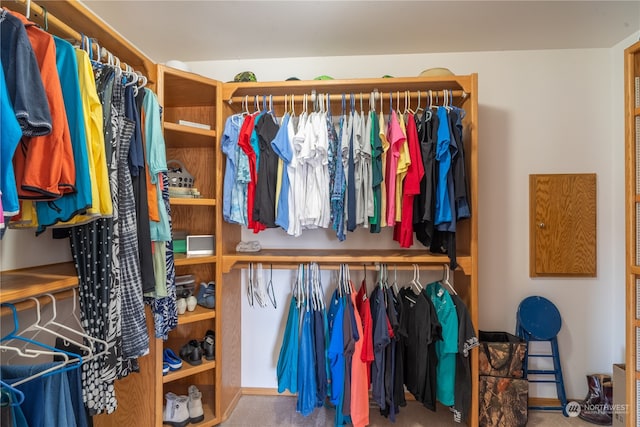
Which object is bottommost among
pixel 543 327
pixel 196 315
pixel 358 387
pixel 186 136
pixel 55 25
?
pixel 358 387

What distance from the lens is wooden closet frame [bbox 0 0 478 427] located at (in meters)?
1.54

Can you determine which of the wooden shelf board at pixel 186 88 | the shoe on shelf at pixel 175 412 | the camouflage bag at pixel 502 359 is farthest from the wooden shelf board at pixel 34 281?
the camouflage bag at pixel 502 359

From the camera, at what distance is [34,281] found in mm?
1031

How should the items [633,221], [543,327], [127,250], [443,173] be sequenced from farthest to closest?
[543,327], [443,173], [633,221], [127,250]

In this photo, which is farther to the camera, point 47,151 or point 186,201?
point 186,201

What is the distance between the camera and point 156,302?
1.46 metres

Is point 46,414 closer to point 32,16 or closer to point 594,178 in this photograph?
point 32,16

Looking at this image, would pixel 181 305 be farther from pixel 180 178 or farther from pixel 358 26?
pixel 358 26

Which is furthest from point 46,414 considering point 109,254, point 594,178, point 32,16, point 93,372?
point 594,178

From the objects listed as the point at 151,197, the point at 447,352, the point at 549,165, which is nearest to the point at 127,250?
the point at 151,197

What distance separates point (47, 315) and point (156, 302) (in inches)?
17.2

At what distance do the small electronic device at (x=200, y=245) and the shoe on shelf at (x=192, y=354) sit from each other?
57 centimetres

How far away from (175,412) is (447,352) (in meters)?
1.61

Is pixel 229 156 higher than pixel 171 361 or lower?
higher
